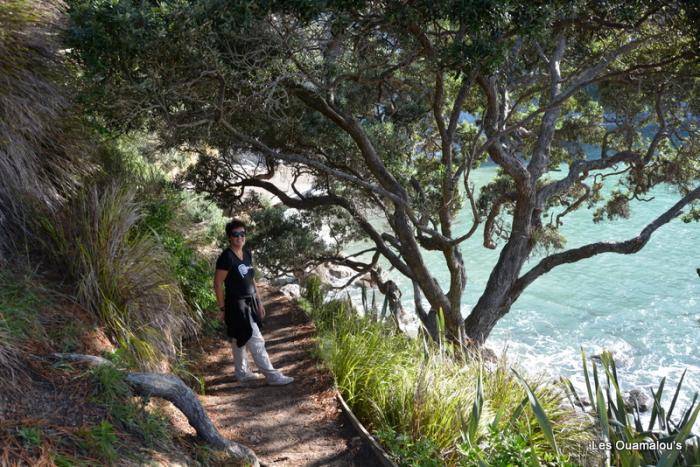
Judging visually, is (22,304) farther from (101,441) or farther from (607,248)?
(607,248)

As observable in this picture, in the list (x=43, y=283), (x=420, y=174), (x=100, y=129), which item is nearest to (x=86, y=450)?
(x=43, y=283)

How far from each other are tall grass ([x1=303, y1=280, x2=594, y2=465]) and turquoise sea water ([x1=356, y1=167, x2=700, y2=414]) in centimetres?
721

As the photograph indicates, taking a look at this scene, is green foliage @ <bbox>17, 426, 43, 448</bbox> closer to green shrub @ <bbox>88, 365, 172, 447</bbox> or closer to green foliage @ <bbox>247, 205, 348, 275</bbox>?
green shrub @ <bbox>88, 365, 172, 447</bbox>

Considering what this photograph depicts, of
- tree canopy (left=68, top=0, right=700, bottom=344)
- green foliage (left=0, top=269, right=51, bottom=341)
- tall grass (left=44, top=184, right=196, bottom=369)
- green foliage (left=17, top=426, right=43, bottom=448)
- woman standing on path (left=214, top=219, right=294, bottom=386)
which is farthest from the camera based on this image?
woman standing on path (left=214, top=219, right=294, bottom=386)

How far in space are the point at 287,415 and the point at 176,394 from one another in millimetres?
1733

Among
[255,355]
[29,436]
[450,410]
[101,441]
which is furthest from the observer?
[255,355]

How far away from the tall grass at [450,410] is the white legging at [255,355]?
2.22ft

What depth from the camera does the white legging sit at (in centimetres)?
577

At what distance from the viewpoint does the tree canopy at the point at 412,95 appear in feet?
18.0

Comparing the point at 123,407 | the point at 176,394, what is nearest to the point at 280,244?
the point at 176,394

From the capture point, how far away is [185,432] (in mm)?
4258

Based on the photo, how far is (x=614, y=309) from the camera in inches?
730

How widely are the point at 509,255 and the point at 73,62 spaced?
270 inches

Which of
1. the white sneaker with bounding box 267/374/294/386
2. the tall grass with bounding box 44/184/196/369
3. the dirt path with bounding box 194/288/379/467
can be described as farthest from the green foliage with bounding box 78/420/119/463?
the white sneaker with bounding box 267/374/294/386
